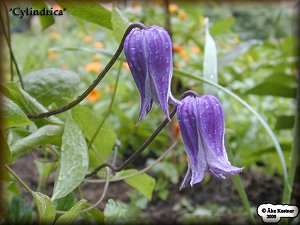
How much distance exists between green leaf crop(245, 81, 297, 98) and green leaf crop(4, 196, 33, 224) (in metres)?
0.71

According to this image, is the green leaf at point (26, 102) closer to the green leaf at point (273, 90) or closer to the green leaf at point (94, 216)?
the green leaf at point (94, 216)

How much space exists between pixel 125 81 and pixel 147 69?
1.37 m

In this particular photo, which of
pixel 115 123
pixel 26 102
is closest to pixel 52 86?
pixel 26 102

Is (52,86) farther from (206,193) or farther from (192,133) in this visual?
(206,193)

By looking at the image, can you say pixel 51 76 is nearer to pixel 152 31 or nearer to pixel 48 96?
pixel 48 96

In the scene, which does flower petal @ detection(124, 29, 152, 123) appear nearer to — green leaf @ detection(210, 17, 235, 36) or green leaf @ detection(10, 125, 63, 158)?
green leaf @ detection(10, 125, 63, 158)

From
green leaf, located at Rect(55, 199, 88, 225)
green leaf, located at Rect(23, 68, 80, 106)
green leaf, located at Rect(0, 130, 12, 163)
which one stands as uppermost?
green leaf, located at Rect(23, 68, 80, 106)

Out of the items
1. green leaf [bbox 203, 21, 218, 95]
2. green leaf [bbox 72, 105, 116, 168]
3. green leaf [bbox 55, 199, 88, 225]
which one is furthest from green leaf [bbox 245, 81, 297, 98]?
green leaf [bbox 55, 199, 88, 225]

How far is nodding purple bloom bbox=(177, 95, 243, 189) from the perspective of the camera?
1.76ft

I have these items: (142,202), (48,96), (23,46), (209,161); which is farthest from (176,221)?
(23,46)

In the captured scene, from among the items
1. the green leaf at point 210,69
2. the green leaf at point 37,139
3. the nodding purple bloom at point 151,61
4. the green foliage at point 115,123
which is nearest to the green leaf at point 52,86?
the green foliage at point 115,123

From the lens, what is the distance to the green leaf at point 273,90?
4.07ft

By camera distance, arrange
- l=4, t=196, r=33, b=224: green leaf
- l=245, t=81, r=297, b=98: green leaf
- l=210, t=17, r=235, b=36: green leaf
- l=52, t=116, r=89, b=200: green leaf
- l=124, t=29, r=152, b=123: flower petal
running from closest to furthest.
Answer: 1. l=124, t=29, r=152, b=123: flower petal
2. l=52, t=116, r=89, b=200: green leaf
3. l=4, t=196, r=33, b=224: green leaf
4. l=245, t=81, r=297, b=98: green leaf
5. l=210, t=17, r=235, b=36: green leaf

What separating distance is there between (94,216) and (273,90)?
0.74 meters
